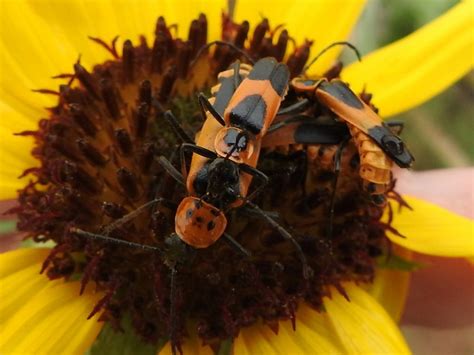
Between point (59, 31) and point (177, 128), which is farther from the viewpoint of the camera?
point (59, 31)

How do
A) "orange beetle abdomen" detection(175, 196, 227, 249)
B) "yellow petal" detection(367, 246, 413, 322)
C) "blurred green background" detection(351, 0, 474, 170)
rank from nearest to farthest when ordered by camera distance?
"orange beetle abdomen" detection(175, 196, 227, 249) → "yellow petal" detection(367, 246, 413, 322) → "blurred green background" detection(351, 0, 474, 170)

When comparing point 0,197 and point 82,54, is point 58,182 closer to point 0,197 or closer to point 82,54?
point 0,197

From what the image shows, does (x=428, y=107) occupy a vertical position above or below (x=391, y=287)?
above

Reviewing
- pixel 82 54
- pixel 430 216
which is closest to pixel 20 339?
pixel 82 54

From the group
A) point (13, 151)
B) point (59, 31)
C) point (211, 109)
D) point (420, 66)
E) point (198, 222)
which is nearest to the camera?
point (198, 222)

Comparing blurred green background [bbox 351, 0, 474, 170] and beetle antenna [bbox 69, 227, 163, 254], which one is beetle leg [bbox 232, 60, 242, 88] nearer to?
beetle antenna [bbox 69, 227, 163, 254]

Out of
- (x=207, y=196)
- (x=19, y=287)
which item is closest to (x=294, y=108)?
(x=207, y=196)

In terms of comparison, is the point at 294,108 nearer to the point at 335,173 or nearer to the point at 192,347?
the point at 335,173

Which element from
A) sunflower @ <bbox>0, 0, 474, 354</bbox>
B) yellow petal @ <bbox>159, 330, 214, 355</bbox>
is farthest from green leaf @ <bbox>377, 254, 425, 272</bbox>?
yellow petal @ <bbox>159, 330, 214, 355</bbox>
